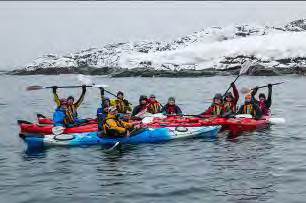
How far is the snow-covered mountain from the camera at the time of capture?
58.9 metres

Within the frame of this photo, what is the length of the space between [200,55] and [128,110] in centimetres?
4308

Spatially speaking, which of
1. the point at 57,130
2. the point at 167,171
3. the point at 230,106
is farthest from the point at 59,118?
the point at 230,106

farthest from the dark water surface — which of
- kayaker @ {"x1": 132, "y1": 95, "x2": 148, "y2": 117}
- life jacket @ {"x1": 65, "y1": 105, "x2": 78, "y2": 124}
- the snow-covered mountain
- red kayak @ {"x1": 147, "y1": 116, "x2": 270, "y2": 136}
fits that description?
the snow-covered mountain

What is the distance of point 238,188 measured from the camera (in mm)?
13219

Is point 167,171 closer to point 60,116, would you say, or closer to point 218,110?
point 60,116

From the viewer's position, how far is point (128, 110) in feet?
75.6

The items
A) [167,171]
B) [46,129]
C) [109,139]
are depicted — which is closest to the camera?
[167,171]

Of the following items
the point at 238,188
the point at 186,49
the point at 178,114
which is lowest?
the point at 238,188

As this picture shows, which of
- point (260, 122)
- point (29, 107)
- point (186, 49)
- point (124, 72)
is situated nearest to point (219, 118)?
point (260, 122)

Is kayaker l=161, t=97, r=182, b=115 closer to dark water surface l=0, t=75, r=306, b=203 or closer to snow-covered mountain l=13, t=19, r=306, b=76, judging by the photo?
dark water surface l=0, t=75, r=306, b=203

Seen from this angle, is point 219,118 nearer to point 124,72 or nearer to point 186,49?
point 124,72

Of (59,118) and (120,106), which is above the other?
(120,106)

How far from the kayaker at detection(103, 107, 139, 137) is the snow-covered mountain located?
37.6m

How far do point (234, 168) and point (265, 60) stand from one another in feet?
151
